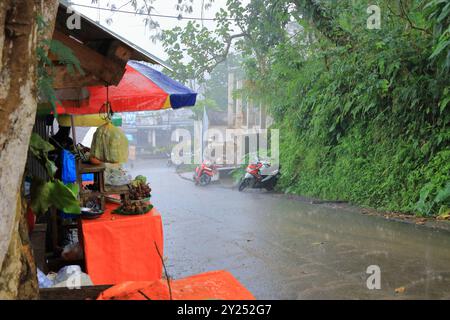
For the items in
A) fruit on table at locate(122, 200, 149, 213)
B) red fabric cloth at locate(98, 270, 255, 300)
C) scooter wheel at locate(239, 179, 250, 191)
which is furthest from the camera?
scooter wheel at locate(239, 179, 250, 191)

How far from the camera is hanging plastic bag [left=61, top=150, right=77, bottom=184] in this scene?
15.0 ft

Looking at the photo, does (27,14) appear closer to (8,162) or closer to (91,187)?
(8,162)

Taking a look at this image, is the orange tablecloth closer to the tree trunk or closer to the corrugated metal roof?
the corrugated metal roof

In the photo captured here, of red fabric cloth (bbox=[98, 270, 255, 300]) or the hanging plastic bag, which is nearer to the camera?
red fabric cloth (bbox=[98, 270, 255, 300])

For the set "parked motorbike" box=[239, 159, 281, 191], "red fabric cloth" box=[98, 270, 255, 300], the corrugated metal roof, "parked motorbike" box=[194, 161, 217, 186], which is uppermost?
the corrugated metal roof

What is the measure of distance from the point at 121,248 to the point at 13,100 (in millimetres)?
2710

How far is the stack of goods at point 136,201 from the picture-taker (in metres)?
4.58

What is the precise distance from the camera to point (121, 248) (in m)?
4.33

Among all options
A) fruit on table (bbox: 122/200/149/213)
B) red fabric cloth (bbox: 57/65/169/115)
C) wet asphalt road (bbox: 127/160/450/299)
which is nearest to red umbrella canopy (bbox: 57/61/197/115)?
red fabric cloth (bbox: 57/65/169/115)

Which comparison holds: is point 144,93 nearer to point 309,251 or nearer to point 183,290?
point 309,251

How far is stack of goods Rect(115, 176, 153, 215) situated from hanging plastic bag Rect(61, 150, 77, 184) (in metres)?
0.56

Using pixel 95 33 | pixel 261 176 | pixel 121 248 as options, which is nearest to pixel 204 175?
pixel 261 176
